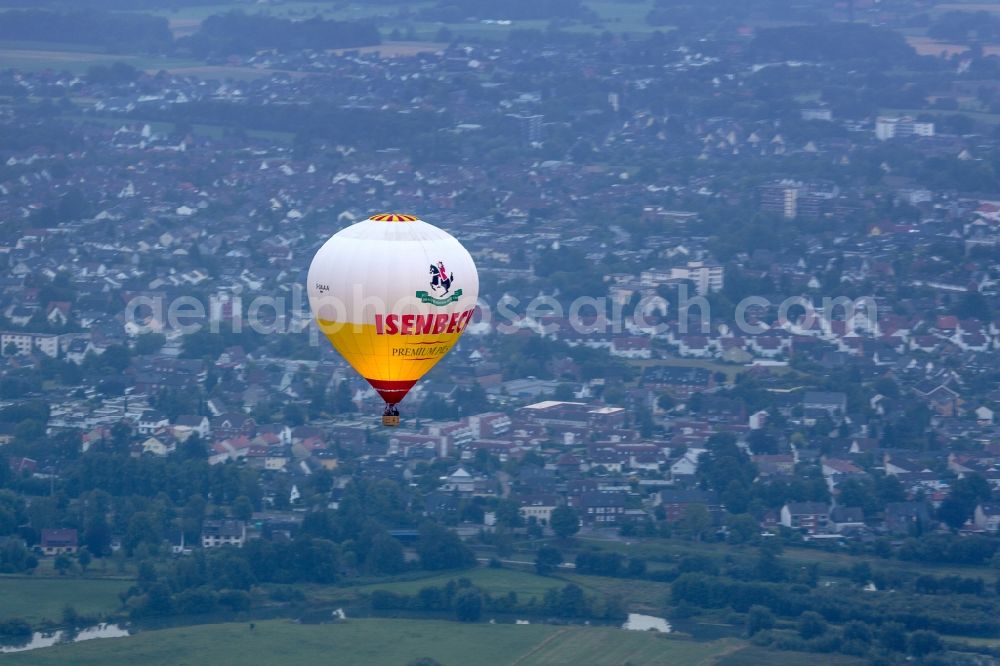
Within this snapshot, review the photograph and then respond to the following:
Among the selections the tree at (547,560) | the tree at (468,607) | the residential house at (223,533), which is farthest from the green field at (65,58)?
the tree at (468,607)

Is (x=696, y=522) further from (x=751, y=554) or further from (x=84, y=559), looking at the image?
(x=84, y=559)

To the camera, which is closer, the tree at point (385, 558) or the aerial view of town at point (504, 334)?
the aerial view of town at point (504, 334)

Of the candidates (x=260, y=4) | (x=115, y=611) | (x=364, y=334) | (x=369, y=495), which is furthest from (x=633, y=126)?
(x=364, y=334)

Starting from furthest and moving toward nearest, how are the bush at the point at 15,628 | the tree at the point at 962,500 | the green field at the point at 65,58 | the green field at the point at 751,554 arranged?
the green field at the point at 65,58, the tree at the point at 962,500, the green field at the point at 751,554, the bush at the point at 15,628

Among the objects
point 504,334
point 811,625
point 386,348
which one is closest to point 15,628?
point 811,625

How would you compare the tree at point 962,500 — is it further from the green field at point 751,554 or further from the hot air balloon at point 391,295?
the hot air balloon at point 391,295

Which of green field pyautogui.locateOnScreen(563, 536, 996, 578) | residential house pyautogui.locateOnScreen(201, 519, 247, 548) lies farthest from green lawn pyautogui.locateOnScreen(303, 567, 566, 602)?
residential house pyautogui.locateOnScreen(201, 519, 247, 548)

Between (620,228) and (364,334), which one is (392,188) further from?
(364,334)
